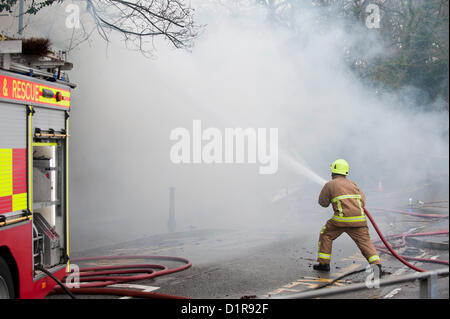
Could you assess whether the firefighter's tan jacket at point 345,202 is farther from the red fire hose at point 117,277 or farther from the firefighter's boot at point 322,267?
the red fire hose at point 117,277

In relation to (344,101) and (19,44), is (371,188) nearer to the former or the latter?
(344,101)

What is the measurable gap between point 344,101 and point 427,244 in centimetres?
610

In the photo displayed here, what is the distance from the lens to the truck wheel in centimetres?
411

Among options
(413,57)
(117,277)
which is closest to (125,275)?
(117,277)

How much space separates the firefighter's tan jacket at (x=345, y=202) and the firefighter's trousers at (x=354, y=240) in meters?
0.09

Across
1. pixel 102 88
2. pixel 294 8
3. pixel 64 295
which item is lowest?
pixel 64 295

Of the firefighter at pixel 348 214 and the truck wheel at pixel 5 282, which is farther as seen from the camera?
the firefighter at pixel 348 214

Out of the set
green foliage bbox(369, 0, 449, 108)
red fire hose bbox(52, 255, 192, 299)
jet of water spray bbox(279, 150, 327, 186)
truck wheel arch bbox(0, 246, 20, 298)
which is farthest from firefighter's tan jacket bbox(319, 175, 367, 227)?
jet of water spray bbox(279, 150, 327, 186)

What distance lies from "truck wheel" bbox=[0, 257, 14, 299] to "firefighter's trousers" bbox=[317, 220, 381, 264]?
358 centimetres

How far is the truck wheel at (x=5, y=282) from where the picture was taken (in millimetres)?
4105

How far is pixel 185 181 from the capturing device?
1533cm

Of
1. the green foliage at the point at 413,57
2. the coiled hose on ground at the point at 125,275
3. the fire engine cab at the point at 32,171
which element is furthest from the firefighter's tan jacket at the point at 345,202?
the green foliage at the point at 413,57
